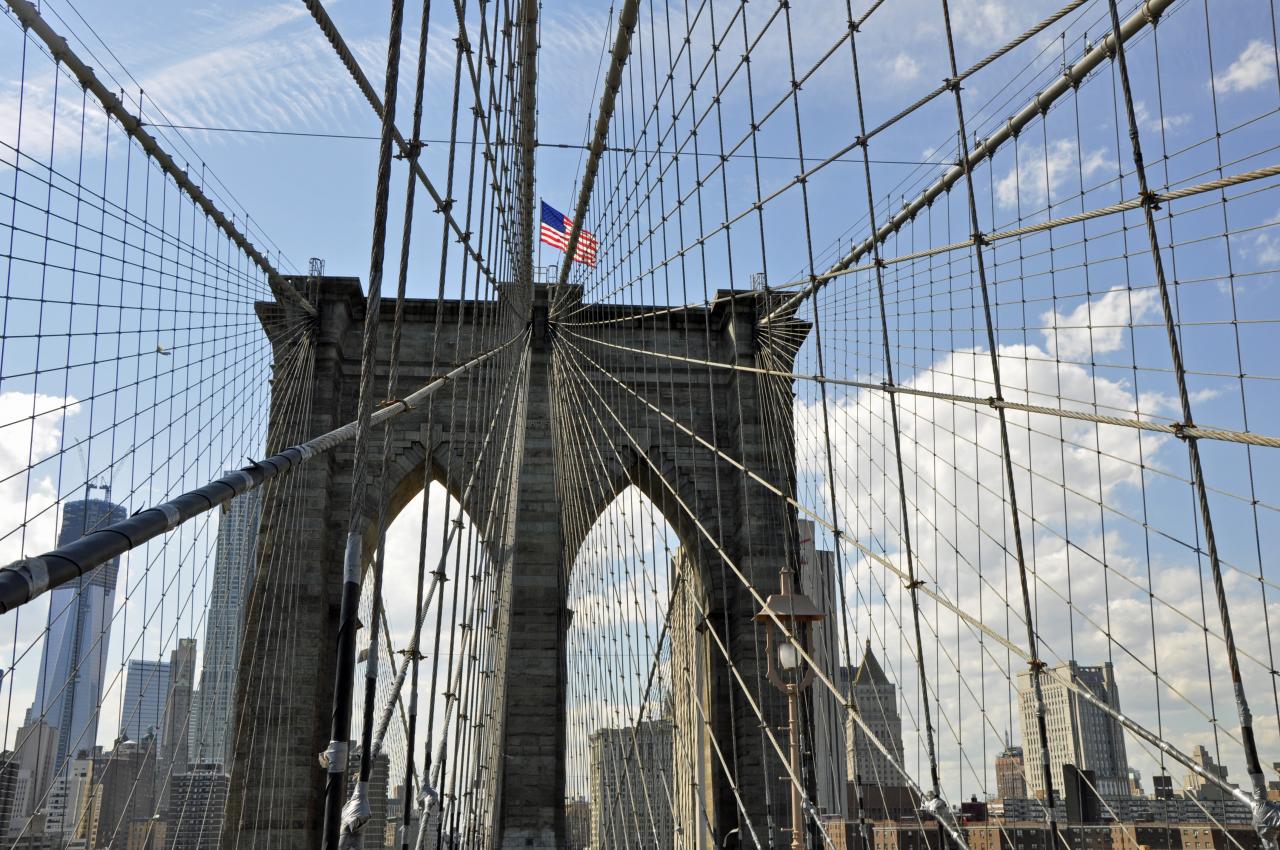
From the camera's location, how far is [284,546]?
556 inches

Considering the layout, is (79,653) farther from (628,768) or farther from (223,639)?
(628,768)

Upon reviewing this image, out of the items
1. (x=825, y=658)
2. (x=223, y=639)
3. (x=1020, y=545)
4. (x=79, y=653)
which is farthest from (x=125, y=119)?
(x=825, y=658)

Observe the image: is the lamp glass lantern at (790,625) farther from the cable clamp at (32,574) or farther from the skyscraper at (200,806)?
the skyscraper at (200,806)

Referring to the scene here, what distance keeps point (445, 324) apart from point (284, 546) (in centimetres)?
397

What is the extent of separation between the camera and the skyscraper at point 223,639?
30.9 feet

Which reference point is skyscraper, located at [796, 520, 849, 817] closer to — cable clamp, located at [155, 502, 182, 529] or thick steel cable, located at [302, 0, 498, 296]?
thick steel cable, located at [302, 0, 498, 296]

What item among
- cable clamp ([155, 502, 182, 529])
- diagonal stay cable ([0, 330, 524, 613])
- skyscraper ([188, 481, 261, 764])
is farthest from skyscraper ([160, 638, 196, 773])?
cable clamp ([155, 502, 182, 529])

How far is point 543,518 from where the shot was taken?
15055 mm

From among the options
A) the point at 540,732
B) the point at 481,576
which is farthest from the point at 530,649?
the point at 481,576

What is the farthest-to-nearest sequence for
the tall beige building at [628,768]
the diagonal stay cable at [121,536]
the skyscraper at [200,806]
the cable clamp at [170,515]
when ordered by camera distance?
1. the skyscraper at [200,806]
2. the tall beige building at [628,768]
3. the cable clamp at [170,515]
4. the diagonal stay cable at [121,536]

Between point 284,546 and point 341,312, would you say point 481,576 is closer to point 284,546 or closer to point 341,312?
Result: point 284,546

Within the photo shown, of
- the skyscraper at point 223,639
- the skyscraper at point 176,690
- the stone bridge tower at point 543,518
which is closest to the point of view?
the skyscraper at point 176,690

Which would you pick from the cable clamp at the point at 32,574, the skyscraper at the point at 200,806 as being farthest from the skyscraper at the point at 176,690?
the cable clamp at the point at 32,574

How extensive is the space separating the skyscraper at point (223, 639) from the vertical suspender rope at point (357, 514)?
21.2 ft
